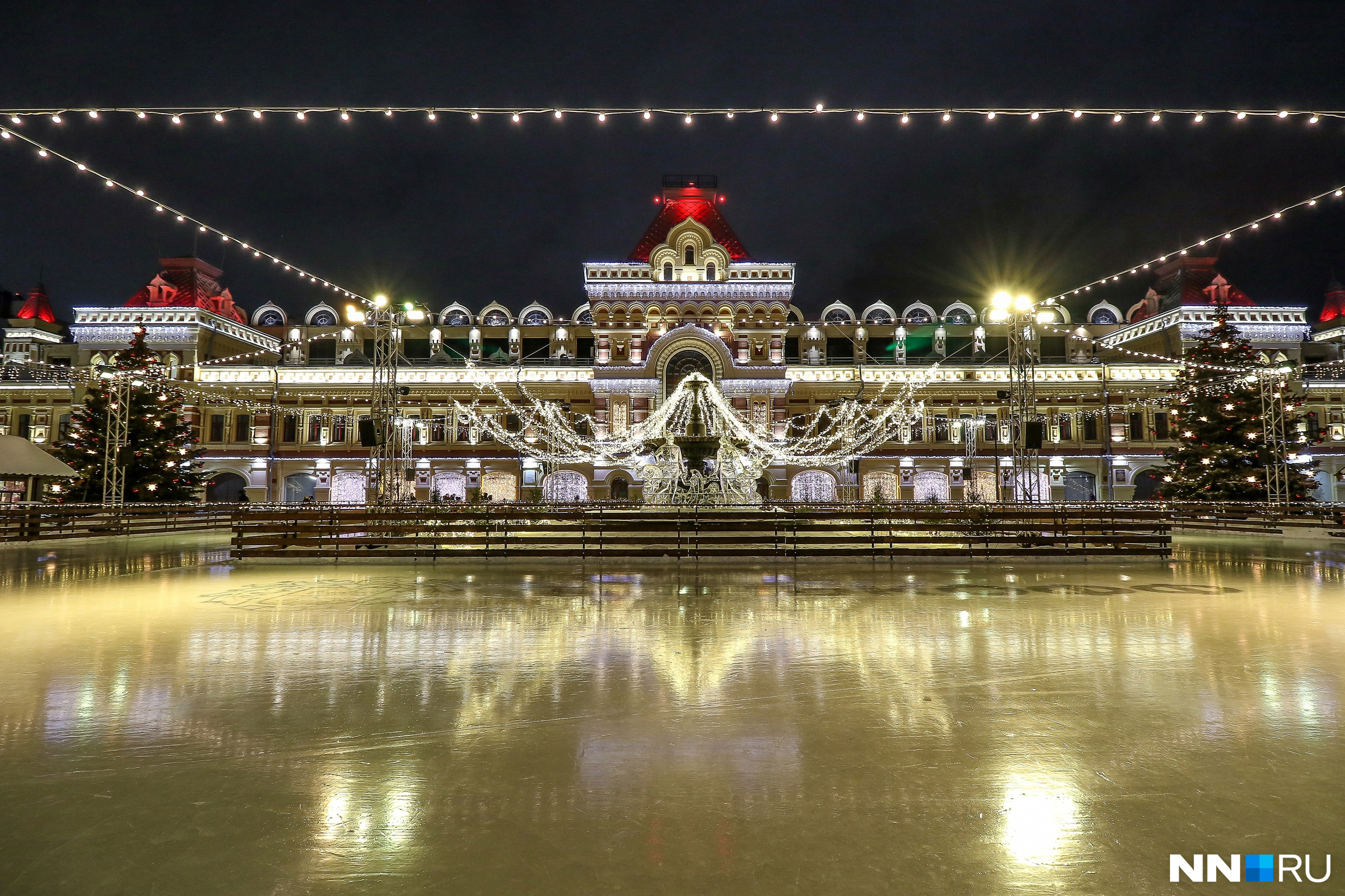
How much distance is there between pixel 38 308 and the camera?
57.5 m

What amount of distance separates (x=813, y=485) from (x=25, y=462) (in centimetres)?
3621

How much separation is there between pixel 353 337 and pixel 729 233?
28607 mm

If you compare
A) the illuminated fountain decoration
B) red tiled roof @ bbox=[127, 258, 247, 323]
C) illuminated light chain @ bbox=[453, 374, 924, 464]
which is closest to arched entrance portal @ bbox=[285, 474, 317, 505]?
illuminated light chain @ bbox=[453, 374, 924, 464]

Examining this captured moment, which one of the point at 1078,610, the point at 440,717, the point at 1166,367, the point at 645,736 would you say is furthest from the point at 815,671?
the point at 1166,367

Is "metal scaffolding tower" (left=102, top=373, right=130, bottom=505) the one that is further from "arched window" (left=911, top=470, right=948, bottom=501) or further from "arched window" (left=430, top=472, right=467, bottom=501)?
"arched window" (left=911, top=470, right=948, bottom=501)

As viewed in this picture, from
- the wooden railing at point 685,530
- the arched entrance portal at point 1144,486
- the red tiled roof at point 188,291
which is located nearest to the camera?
the wooden railing at point 685,530

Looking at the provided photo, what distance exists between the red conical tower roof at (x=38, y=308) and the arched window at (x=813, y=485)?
6407 cm

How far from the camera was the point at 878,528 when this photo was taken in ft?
52.2

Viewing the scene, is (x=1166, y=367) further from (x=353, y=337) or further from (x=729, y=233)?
(x=353, y=337)

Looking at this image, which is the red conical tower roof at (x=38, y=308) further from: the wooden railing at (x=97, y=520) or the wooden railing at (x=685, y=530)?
the wooden railing at (x=685, y=530)

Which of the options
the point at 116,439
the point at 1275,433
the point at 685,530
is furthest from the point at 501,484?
the point at 1275,433

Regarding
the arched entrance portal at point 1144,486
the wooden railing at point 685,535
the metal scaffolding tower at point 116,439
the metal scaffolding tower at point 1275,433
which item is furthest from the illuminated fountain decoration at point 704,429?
the arched entrance portal at point 1144,486

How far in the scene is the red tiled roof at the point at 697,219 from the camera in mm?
44438

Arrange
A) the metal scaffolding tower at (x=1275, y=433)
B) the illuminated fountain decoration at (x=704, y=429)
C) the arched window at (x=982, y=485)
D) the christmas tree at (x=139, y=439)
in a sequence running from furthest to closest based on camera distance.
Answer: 1. the arched window at (x=982, y=485)
2. the illuminated fountain decoration at (x=704, y=429)
3. the christmas tree at (x=139, y=439)
4. the metal scaffolding tower at (x=1275, y=433)
